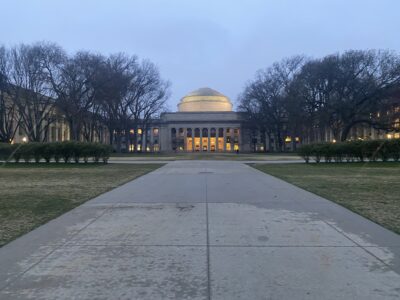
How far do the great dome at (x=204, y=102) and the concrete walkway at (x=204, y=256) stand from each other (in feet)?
391

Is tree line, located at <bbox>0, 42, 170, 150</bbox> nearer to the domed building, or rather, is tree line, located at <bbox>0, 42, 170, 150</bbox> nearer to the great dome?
the domed building

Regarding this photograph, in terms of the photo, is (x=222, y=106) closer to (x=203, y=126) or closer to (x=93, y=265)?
(x=203, y=126)

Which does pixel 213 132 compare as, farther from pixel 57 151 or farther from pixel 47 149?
pixel 47 149

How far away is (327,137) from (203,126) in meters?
39.9

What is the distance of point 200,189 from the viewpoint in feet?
45.3

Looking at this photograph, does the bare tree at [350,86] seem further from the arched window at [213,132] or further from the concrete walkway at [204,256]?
the arched window at [213,132]

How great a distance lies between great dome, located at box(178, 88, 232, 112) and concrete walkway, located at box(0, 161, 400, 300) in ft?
391

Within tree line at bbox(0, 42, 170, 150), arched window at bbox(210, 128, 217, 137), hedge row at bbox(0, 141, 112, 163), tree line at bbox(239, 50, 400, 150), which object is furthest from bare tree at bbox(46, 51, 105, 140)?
arched window at bbox(210, 128, 217, 137)

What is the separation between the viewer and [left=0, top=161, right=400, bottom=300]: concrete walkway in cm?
426

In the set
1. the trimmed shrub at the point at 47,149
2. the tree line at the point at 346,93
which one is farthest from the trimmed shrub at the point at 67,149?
the tree line at the point at 346,93

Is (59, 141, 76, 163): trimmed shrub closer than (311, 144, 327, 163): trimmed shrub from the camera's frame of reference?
Yes

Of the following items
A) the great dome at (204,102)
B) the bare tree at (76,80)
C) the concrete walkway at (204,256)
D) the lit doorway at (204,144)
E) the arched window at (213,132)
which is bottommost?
the concrete walkway at (204,256)

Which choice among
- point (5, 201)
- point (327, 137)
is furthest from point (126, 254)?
point (327, 137)

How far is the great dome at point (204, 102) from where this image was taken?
128 m
